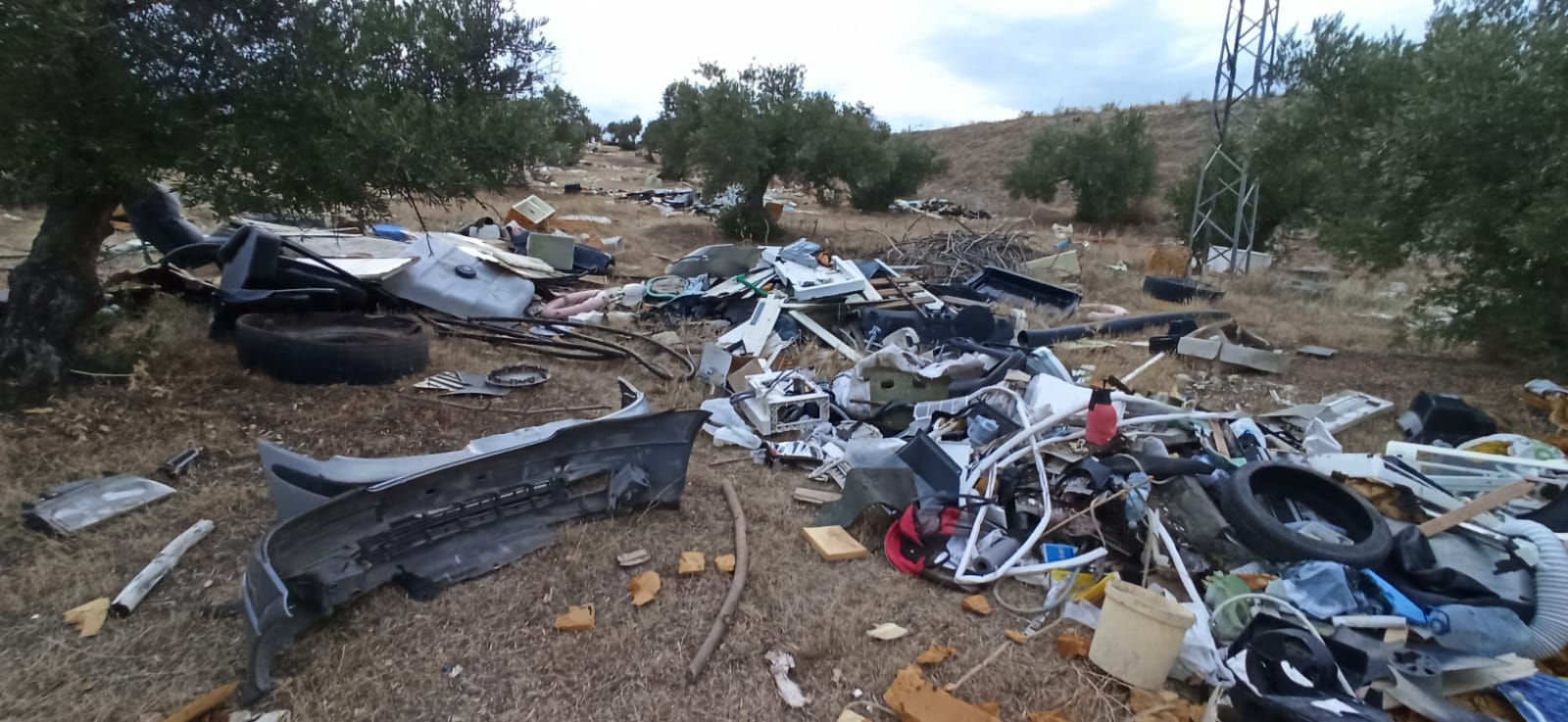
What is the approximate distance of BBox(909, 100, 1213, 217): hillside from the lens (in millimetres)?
29266

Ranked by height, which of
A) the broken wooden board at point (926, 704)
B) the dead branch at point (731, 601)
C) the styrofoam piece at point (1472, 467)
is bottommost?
the dead branch at point (731, 601)

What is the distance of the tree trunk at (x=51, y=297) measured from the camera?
186 inches

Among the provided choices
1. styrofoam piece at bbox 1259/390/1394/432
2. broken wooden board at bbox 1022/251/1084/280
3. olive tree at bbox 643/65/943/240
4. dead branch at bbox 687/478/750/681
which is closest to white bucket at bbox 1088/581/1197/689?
dead branch at bbox 687/478/750/681

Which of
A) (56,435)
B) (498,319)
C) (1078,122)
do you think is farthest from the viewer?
(1078,122)

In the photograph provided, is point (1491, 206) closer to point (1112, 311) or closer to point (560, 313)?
point (1112, 311)

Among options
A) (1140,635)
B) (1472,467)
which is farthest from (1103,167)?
(1140,635)

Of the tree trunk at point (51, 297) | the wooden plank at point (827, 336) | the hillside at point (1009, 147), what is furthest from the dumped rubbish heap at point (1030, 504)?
the hillside at point (1009, 147)

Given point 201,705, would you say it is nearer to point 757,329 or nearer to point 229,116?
point 229,116

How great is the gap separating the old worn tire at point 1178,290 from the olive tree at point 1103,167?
12.7 meters

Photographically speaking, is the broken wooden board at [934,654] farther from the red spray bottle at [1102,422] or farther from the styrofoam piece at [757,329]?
the styrofoam piece at [757,329]

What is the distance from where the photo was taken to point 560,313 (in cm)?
846

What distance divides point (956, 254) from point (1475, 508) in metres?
9.00

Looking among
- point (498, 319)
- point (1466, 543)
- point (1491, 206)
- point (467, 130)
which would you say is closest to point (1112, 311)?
point (1491, 206)

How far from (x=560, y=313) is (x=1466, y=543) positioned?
24.7ft
